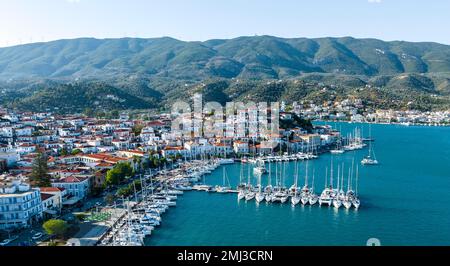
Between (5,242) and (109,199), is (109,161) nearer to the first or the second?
(109,199)

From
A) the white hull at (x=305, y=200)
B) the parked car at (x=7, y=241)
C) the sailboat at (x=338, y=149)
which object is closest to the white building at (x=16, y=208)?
the parked car at (x=7, y=241)

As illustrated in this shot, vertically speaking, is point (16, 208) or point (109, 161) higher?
point (109, 161)

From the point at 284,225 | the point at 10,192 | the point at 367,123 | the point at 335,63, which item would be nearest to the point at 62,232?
the point at 10,192

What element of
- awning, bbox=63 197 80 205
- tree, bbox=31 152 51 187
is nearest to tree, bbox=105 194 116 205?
awning, bbox=63 197 80 205

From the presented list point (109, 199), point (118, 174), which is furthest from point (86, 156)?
point (109, 199)

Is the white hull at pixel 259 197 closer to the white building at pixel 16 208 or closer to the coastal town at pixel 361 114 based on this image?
the white building at pixel 16 208

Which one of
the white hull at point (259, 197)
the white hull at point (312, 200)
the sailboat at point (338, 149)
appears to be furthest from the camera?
the sailboat at point (338, 149)

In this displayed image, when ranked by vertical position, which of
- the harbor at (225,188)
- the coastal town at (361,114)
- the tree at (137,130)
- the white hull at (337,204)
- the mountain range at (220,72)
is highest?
the mountain range at (220,72)

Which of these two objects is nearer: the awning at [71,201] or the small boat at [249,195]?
the awning at [71,201]
